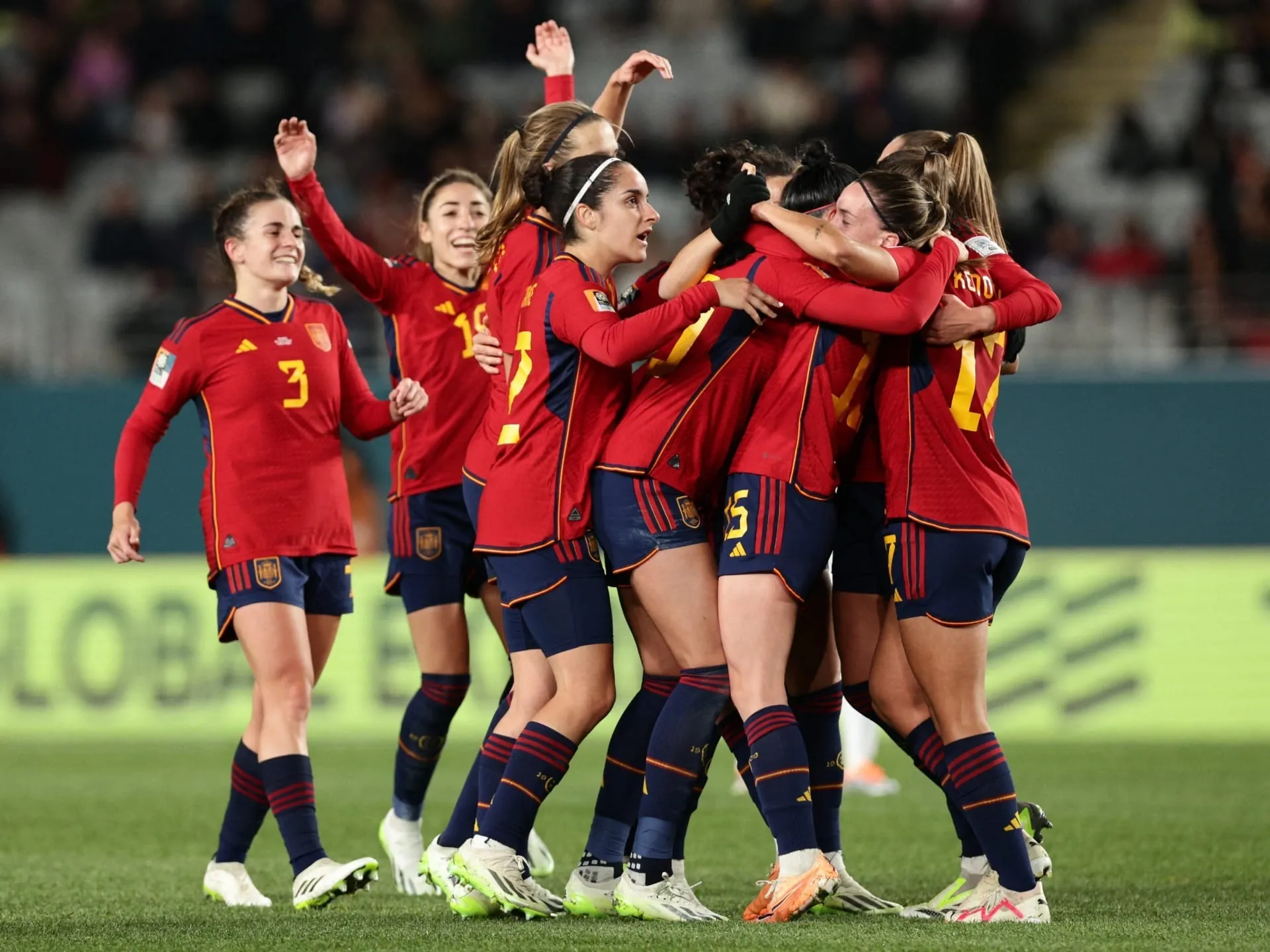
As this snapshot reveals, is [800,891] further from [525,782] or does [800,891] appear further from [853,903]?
[525,782]

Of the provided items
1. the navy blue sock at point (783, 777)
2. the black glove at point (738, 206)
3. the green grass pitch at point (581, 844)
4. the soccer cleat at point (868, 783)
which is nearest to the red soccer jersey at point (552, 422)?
the black glove at point (738, 206)

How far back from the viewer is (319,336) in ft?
20.5

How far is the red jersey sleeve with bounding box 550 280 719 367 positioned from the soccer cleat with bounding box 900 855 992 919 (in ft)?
6.10

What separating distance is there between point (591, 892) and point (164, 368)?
227 cm

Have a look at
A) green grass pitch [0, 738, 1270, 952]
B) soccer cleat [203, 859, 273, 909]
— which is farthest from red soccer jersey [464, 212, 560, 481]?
soccer cleat [203, 859, 273, 909]

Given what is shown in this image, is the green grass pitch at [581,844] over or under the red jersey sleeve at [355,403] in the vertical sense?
under

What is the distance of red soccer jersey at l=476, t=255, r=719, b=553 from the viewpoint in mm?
5320

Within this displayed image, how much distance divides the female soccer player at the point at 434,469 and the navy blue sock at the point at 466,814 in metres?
0.70

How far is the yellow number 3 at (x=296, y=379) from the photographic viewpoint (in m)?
6.08

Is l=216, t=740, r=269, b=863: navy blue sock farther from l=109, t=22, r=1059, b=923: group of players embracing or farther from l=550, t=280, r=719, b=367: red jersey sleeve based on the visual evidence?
l=550, t=280, r=719, b=367: red jersey sleeve

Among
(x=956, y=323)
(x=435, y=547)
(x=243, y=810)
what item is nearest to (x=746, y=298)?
(x=956, y=323)

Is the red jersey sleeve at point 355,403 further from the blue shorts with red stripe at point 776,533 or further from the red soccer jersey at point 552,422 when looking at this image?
the blue shorts with red stripe at point 776,533

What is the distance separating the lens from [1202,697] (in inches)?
460

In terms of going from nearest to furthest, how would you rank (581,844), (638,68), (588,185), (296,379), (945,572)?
1. (945,572)
2. (588,185)
3. (296,379)
4. (638,68)
5. (581,844)
